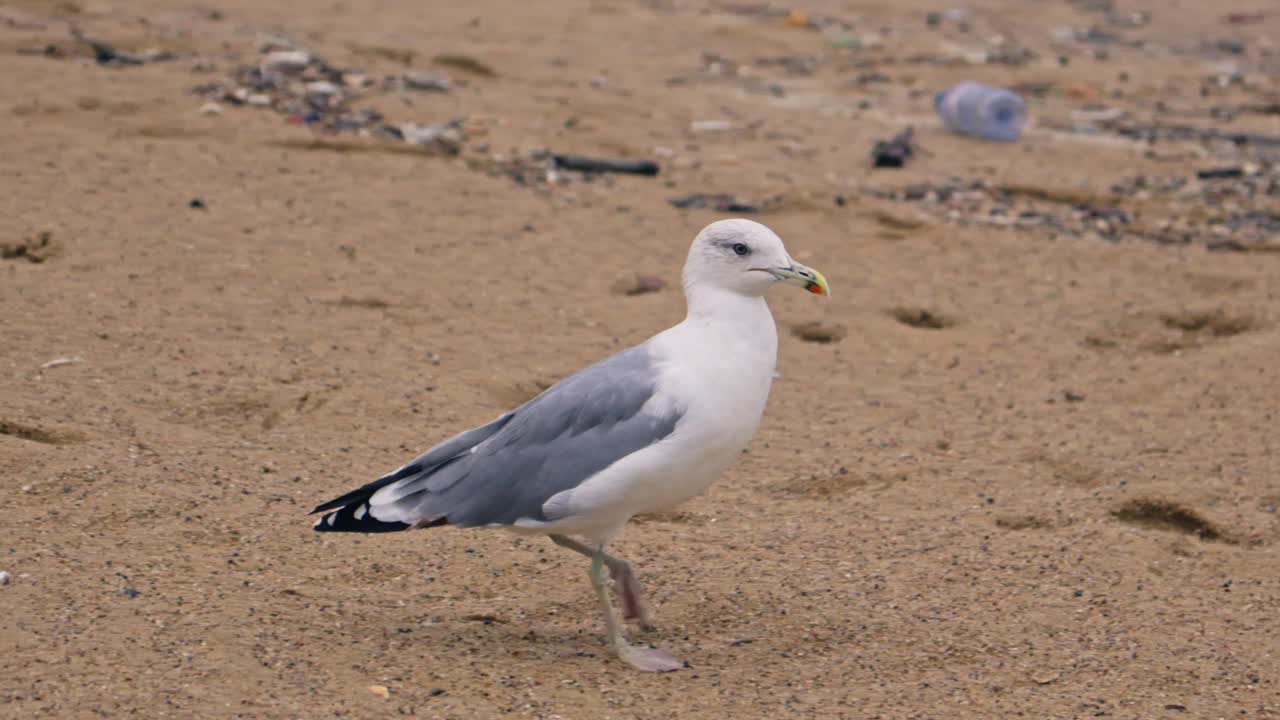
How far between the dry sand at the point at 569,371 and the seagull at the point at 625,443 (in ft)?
0.99

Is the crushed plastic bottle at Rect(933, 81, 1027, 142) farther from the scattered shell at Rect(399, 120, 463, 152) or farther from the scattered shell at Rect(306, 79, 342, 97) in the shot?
the scattered shell at Rect(306, 79, 342, 97)

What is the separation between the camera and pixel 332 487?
4.71 m

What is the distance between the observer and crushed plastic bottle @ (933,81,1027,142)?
970 centimetres

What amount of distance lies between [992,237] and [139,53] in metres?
5.53

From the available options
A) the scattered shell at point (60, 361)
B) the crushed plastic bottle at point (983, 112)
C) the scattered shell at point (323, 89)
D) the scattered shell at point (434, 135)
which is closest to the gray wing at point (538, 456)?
the scattered shell at point (60, 361)

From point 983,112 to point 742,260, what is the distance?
20.4 ft

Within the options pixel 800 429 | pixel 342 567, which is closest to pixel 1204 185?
pixel 800 429

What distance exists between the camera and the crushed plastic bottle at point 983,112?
9695mm

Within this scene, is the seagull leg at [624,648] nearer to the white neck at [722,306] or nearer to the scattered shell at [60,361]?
the white neck at [722,306]

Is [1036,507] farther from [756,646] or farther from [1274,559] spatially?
[756,646]

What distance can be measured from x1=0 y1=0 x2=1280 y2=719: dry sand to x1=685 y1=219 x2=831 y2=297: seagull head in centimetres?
92

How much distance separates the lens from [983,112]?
969cm

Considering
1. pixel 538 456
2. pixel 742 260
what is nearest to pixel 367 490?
pixel 538 456

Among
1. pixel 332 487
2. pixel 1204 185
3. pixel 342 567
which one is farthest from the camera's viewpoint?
pixel 1204 185
